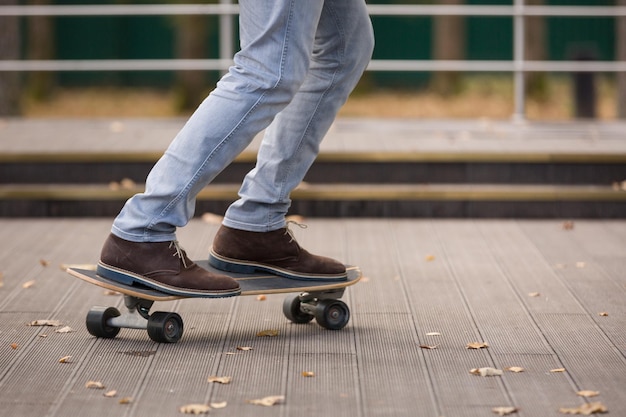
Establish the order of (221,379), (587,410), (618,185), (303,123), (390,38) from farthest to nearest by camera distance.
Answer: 1. (390,38)
2. (618,185)
3. (303,123)
4. (221,379)
5. (587,410)

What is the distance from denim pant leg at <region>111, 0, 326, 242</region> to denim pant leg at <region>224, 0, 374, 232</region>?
0.82ft

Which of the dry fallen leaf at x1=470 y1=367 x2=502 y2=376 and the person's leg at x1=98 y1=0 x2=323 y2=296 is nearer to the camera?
the dry fallen leaf at x1=470 y1=367 x2=502 y2=376

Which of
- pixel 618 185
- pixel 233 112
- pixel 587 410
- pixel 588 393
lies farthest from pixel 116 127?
pixel 587 410

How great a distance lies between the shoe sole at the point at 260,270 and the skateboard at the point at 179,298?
14 mm

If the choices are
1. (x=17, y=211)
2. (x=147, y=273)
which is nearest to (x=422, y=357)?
(x=147, y=273)

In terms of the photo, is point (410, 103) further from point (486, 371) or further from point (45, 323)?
point (486, 371)

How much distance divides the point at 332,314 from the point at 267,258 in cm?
29

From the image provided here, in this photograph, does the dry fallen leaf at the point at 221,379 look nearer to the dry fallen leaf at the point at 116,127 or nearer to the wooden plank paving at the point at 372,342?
the wooden plank paving at the point at 372,342

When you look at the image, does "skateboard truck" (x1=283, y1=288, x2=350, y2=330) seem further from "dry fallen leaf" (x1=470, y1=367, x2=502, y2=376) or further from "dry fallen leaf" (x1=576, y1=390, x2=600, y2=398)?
"dry fallen leaf" (x1=576, y1=390, x2=600, y2=398)

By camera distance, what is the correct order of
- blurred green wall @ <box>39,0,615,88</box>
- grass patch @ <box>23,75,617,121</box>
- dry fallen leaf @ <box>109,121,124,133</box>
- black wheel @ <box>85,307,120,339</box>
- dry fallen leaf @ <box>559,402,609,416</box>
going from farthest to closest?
blurred green wall @ <box>39,0,615,88</box>, grass patch @ <box>23,75,617,121</box>, dry fallen leaf @ <box>109,121,124,133</box>, black wheel @ <box>85,307,120,339</box>, dry fallen leaf @ <box>559,402,609,416</box>

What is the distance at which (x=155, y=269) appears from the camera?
11.3 ft

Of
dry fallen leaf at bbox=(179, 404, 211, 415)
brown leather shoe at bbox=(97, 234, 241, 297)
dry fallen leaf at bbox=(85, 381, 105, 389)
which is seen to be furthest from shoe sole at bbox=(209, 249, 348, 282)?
dry fallen leaf at bbox=(179, 404, 211, 415)

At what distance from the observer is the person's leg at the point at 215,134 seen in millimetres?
3389

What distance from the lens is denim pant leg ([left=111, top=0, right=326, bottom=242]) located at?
11.1ft
